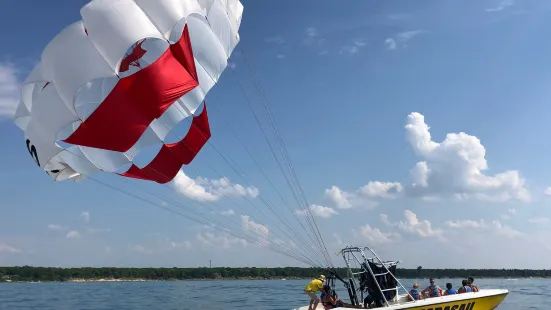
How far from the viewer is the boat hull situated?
13164 millimetres

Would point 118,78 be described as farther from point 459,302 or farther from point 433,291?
point 459,302

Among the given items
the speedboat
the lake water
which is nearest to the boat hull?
the speedboat

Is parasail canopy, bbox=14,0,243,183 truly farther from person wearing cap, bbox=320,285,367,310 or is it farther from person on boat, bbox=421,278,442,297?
person on boat, bbox=421,278,442,297

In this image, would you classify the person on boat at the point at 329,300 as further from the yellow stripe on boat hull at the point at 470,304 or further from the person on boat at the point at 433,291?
the person on boat at the point at 433,291

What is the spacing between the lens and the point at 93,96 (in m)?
11.1

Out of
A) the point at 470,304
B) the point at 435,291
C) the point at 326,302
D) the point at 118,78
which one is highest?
the point at 118,78

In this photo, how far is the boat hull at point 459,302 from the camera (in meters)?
13.2

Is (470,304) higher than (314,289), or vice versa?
(314,289)

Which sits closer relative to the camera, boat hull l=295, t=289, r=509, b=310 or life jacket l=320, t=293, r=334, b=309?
boat hull l=295, t=289, r=509, b=310

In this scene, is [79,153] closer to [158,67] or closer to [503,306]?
[158,67]

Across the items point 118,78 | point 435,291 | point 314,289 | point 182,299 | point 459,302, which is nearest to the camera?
point 118,78

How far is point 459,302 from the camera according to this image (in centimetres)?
1416

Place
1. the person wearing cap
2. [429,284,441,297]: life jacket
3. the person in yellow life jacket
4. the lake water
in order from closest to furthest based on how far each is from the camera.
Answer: the person in yellow life jacket, the person wearing cap, [429,284,441,297]: life jacket, the lake water

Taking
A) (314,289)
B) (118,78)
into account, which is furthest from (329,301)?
(118,78)
